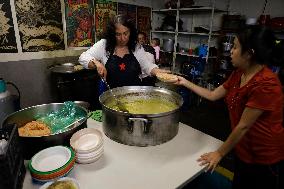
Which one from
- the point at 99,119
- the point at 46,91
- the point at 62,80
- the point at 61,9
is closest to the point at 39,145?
the point at 99,119

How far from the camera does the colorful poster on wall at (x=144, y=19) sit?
5720 mm

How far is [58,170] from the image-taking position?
97 cm

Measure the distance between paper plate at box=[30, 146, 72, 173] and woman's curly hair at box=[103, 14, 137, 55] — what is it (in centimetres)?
141

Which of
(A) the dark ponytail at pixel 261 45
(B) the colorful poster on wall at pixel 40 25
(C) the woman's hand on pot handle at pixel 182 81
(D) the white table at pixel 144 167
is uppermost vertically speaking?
(B) the colorful poster on wall at pixel 40 25

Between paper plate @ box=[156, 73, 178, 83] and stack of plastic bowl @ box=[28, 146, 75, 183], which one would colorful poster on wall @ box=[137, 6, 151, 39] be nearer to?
paper plate @ box=[156, 73, 178, 83]

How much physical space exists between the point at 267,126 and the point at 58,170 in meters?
1.22

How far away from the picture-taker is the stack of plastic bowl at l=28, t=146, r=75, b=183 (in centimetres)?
97

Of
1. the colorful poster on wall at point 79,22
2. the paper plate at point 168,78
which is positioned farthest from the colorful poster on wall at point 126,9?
the paper plate at point 168,78

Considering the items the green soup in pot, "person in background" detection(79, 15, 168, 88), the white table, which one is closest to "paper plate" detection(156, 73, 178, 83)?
the green soup in pot

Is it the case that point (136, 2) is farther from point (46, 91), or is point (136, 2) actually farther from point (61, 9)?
point (46, 91)

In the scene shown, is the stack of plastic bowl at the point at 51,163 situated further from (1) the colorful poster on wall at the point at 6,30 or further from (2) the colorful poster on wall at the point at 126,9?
(2) the colorful poster on wall at the point at 126,9

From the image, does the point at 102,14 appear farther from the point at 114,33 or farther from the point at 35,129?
the point at 35,129

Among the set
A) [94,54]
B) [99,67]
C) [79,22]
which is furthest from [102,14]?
[99,67]

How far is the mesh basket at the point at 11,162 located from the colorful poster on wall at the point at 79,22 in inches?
142
